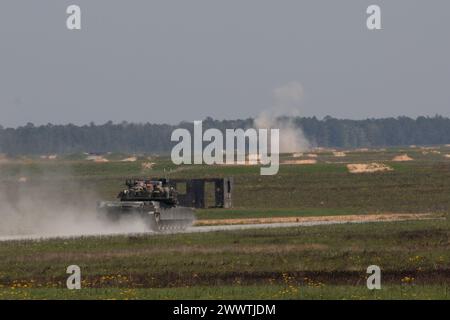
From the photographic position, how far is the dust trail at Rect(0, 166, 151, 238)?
5834 centimetres

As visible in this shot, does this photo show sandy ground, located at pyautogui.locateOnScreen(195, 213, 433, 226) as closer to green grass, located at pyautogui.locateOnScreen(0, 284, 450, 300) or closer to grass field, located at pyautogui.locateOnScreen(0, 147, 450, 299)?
grass field, located at pyautogui.locateOnScreen(0, 147, 450, 299)

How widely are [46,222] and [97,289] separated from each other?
35.0 meters

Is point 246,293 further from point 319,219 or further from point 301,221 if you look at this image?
point 319,219

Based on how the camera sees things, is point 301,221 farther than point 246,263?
Yes

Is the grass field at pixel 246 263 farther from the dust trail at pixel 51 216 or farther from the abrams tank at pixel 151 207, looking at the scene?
the abrams tank at pixel 151 207

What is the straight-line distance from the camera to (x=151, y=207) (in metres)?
57.6

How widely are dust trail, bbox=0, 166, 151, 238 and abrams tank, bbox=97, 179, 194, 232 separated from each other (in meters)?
0.45

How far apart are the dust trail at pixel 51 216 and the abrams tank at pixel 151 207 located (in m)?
0.45

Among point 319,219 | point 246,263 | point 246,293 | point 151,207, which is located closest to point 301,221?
point 319,219

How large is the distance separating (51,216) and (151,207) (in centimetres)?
1232

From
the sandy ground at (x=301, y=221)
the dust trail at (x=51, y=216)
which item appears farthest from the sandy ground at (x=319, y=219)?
the dust trail at (x=51, y=216)

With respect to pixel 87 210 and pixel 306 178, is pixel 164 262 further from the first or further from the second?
pixel 306 178
